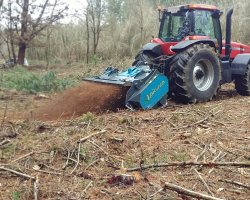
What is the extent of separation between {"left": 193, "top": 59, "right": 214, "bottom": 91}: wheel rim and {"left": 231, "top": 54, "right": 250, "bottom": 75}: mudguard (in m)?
1.05

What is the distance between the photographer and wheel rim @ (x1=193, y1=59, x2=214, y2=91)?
568cm

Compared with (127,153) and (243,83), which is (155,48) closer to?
(243,83)

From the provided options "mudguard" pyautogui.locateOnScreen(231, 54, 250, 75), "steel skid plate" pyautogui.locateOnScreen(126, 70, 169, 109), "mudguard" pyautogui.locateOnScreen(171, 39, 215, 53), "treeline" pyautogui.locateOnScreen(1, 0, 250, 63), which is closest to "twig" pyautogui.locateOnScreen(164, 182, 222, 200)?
"steel skid plate" pyautogui.locateOnScreen(126, 70, 169, 109)

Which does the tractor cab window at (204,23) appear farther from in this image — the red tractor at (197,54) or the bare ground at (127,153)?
the bare ground at (127,153)

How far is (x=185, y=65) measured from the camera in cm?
530

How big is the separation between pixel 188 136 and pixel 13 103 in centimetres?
416

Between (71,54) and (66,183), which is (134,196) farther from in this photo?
(71,54)

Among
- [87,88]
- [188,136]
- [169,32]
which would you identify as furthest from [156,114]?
[169,32]

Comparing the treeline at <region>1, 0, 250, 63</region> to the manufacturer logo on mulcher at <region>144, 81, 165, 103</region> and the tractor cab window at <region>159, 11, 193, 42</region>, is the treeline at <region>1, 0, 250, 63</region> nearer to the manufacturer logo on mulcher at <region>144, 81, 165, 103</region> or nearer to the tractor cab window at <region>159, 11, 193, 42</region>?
the tractor cab window at <region>159, 11, 193, 42</region>

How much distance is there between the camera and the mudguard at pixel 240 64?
21.1 ft

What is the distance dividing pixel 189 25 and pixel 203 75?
1.18 meters

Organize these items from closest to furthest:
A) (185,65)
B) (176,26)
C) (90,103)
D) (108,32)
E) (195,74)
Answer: (185,65), (90,103), (195,74), (176,26), (108,32)

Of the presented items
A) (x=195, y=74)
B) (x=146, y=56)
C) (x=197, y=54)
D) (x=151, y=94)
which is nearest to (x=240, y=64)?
(x=195, y=74)

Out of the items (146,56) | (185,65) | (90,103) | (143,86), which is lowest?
(90,103)
